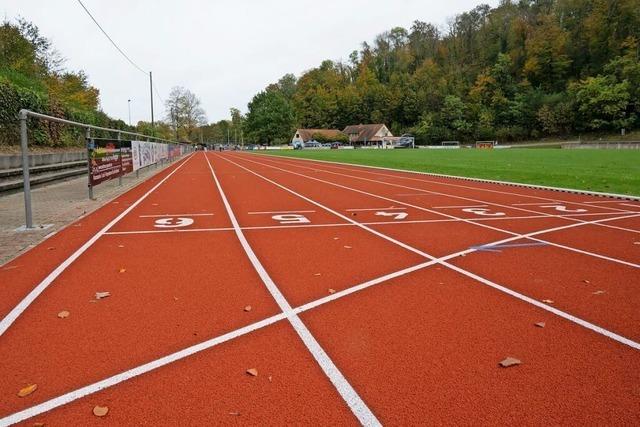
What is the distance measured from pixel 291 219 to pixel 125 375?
6948 millimetres

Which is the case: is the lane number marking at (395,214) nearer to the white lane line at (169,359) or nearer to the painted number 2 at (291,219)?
the painted number 2 at (291,219)

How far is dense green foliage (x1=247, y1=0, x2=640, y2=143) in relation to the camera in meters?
86.1

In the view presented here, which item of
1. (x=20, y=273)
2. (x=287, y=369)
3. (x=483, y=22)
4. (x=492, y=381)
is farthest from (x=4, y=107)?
(x=483, y=22)

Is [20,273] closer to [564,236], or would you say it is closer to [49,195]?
[564,236]

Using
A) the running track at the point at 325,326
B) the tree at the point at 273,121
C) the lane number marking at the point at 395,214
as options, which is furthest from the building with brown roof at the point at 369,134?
the running track at the point at 325,326

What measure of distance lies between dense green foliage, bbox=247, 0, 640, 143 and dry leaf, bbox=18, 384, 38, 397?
306 ft

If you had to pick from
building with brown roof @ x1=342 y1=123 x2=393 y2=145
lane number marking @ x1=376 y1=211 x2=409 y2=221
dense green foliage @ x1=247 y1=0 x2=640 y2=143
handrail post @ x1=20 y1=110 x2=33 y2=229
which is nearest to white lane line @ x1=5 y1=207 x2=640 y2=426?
lane number marking @ x1=376 y1=211 x2=409 y2=221

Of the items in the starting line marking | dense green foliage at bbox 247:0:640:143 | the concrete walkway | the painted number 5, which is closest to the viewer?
the starting line marking

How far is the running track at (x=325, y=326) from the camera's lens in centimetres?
302

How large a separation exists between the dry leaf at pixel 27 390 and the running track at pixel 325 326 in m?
0.06

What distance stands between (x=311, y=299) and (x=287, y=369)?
59.9 inches

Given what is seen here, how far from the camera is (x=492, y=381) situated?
3.28m

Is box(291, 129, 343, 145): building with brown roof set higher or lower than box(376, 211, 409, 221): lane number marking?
higher

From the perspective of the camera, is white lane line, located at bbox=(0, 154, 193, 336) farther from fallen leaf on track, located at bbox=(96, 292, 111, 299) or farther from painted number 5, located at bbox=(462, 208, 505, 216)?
painted number 5, located at bbox=(462, 208, 505, 216)
